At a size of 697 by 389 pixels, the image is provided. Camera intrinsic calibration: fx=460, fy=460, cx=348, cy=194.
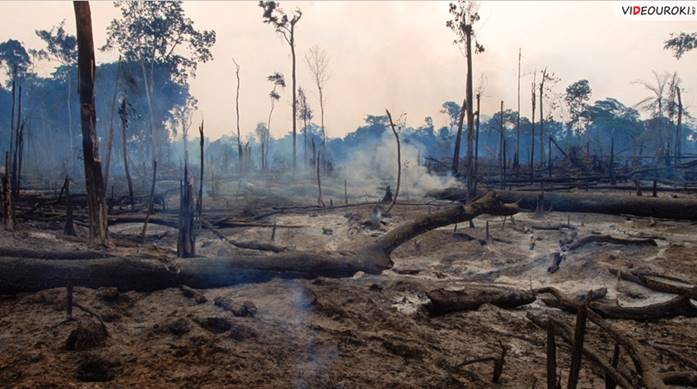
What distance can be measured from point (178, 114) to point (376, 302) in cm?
4517

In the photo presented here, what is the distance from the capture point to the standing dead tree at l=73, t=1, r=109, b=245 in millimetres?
6969

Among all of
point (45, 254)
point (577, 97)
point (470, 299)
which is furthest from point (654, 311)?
point (577, 97)

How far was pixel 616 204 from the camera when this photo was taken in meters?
9.74

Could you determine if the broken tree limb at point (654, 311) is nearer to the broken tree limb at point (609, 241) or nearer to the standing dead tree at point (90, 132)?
the broken tree limb at point (609, 241)

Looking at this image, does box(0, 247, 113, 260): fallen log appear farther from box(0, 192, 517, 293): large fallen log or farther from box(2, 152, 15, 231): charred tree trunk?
box(2, 152, 15, 231): charred tree trunk

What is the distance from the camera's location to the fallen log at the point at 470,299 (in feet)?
15.8

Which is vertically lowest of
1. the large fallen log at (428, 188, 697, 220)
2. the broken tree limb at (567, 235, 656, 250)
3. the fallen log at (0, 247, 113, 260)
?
the broken tree limb at (567, 235, 656, 250)

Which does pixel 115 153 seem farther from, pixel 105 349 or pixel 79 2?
pixel 105 349

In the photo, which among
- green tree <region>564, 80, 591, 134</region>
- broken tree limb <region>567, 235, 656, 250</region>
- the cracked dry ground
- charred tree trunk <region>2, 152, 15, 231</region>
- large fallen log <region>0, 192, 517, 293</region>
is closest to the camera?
the cracked dry ground

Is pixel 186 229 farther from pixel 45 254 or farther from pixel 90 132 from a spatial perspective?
pixel 90 132

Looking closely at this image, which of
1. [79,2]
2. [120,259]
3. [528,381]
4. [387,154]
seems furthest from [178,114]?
[528,381]

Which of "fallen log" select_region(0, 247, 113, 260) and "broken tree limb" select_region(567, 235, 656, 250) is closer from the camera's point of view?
"fallen log" select_region(0, 247, 113, 260)

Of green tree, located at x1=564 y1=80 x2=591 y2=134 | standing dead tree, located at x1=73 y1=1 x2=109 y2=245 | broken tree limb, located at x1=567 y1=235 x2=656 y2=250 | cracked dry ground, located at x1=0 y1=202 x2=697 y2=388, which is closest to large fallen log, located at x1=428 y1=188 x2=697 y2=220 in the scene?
broken tree limb, located at x1=567 y1=235 x2=656 y2=250

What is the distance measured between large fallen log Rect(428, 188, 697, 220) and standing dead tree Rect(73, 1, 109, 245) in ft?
28.1
